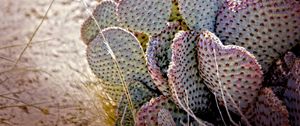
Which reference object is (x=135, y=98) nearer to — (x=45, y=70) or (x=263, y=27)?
(x=263, y=27)

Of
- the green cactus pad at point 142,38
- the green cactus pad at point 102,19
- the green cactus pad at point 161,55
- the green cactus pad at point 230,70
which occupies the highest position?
the green cactus pad at point 102,19

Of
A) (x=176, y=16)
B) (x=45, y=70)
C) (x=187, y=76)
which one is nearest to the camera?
(x=187, y=76)

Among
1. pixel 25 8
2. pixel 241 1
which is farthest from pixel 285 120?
pixel 25 8

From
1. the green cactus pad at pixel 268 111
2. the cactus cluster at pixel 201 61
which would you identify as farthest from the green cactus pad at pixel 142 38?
the green cactus pad at pixel 268 111

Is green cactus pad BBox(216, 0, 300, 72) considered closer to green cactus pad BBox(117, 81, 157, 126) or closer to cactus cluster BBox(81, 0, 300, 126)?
cactus cluster BBox(81, 0, 300, 126)

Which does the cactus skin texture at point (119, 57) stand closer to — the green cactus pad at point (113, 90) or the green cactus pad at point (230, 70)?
the green cactus pad at point (113, 90)

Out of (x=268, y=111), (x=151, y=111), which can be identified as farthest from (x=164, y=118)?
(x=268, y=111)
